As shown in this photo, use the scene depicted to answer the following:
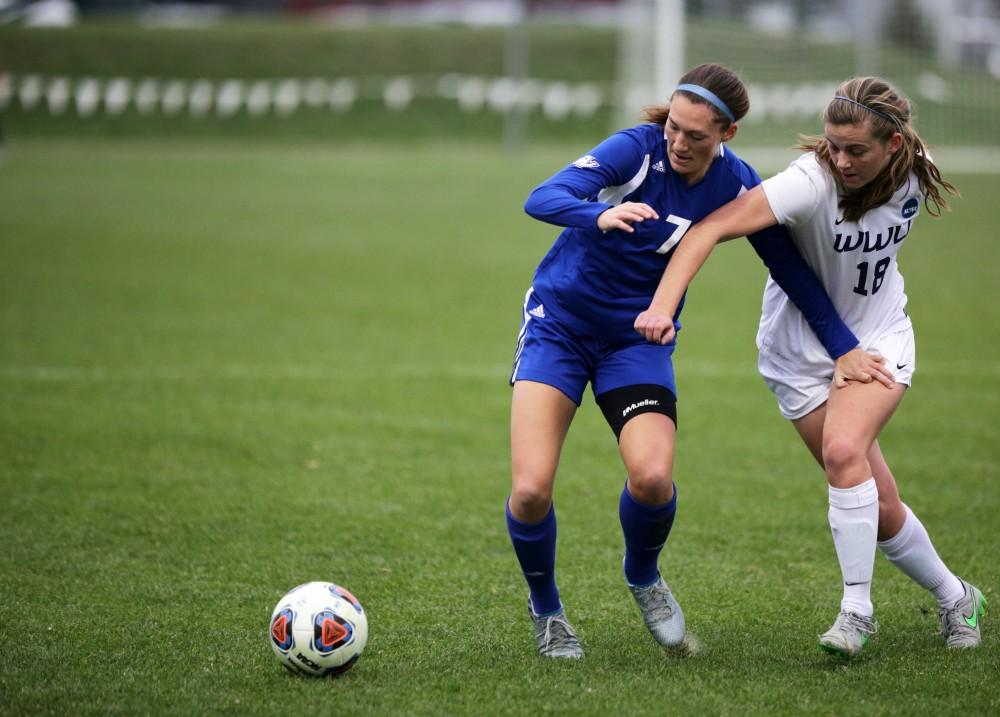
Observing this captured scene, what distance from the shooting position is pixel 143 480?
6.98 metres

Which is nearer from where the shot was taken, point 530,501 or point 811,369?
point 530,501

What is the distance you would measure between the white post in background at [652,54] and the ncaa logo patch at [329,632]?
14.8 metres

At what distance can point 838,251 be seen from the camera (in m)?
4.54

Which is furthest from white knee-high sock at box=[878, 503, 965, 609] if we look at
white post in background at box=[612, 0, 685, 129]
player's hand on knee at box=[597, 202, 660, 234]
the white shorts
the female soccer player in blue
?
white post in background at box=[612, 0, 685, 129]

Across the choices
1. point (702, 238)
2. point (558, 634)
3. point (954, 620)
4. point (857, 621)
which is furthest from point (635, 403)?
point (954, 620)

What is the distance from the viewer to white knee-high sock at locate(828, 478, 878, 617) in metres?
4.42

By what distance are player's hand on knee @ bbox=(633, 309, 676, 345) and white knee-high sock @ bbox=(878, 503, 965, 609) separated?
4.00ft

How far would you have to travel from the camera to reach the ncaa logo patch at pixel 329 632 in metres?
4.23

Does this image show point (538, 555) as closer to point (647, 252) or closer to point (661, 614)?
point (661, 614)

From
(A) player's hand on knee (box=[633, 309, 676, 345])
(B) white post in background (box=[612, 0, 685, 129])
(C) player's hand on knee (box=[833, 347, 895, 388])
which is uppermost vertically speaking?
(A) player's hand on knee (box=[633, 309, 676, 345])

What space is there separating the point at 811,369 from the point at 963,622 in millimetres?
1100

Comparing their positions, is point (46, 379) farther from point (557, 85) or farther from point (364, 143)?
point (557, 85)

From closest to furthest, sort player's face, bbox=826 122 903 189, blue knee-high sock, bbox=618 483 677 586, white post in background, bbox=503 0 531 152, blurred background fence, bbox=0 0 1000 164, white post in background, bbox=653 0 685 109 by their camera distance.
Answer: player's face, bbox=826 122 903 189, blue knee-high sock, bbox=618 483 677 586, white post in background, bbox=653 0 685 109, white post in background, bbox=503 0 531 152, blurred background fence, bbox=0 0 1000 164

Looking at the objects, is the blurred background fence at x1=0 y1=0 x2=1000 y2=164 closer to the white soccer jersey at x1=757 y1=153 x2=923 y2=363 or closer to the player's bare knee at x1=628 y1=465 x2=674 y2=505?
the white soccer jersey at x1=757 y1=153 x2=923 y2=363
